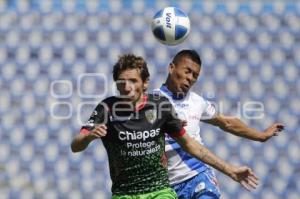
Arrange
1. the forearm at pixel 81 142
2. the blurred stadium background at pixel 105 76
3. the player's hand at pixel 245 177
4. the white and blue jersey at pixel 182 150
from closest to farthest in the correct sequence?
the forearm at pixel 81 142, the player's hand at pixel 245 177, the white and blue jersey at pixel 182 150, the blurred stadium background at pixel 105 76

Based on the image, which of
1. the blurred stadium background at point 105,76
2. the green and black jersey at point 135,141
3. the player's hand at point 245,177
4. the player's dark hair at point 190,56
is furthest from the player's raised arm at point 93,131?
the blurred stadium background at point 105,76

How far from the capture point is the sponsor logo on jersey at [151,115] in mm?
4953

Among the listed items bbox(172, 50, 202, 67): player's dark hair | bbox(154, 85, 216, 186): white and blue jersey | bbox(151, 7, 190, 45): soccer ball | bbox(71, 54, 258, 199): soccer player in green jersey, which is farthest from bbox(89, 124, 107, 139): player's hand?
bbox(151, 7, 190, 45): soccer ball

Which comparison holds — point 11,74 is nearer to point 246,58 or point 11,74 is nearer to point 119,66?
point 246,58

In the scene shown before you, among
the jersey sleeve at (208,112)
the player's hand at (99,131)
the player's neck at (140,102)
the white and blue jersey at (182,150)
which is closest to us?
the player's hand at (99,131)

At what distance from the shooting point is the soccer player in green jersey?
4887 mm

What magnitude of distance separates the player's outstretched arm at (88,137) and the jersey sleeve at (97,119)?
0.07 meters

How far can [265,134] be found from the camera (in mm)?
5934

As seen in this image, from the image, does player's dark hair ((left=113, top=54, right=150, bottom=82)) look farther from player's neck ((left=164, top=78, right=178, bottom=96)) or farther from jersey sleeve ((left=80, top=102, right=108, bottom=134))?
player's neck ((left=164, top=78, right=178, bottom=96))

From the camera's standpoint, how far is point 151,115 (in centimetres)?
497

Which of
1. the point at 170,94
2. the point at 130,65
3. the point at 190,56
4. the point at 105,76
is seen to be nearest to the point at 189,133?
the point at 170,94

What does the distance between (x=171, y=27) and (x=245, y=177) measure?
1.68 meters

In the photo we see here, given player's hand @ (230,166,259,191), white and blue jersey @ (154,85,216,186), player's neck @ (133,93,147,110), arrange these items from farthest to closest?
1. white and blue jersey @ (154,85,216,186)
2. player's neck @ (133,93,147,110)
3. player's hand @ (230,166,259,191)

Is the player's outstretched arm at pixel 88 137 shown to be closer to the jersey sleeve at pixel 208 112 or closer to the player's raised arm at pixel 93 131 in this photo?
the player's raised arm at pixel 93 131
